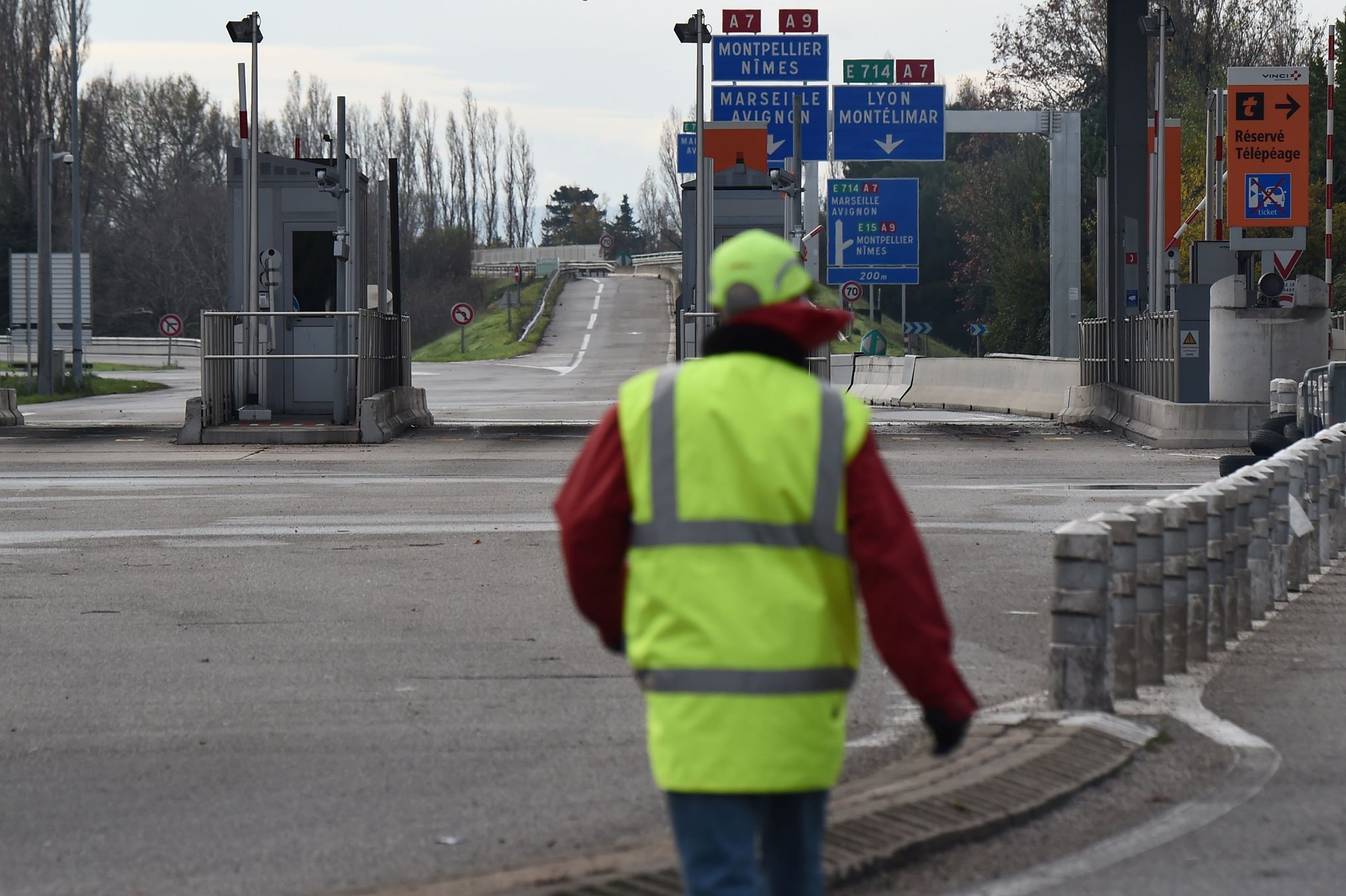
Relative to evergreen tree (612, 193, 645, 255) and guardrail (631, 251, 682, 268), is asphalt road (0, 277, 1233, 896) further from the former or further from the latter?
evergreen tree (612, 193, 645, 255)

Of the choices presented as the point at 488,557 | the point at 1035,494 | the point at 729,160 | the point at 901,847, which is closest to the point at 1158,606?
the point at 901,847

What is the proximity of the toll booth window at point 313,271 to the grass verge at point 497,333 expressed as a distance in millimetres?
47275

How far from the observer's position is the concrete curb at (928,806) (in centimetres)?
496

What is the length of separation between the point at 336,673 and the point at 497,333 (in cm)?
7908

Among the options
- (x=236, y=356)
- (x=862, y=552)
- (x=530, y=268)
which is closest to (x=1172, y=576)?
(x=862, y=552)

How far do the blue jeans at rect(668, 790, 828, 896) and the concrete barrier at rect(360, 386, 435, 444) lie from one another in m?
21.2

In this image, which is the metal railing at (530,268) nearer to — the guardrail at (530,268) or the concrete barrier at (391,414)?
the guardrail at (530,268)

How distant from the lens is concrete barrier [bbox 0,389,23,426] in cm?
2753

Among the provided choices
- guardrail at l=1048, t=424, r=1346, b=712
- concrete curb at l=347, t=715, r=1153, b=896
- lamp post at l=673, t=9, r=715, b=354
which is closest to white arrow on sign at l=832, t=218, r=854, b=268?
lamp post at l=673, t=9, r=715, b=354

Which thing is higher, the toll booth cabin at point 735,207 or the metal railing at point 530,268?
the metal railing at point 530,268

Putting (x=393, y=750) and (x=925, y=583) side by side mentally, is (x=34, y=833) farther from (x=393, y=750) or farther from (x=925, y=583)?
(x=925, y=583)

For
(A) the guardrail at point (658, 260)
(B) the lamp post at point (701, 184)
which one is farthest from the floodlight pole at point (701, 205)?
(A) the guardrail at point (658, 260)

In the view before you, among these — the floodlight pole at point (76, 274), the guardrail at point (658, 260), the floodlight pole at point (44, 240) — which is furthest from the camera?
the guardrail at point (658, 260)

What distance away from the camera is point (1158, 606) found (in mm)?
7879
